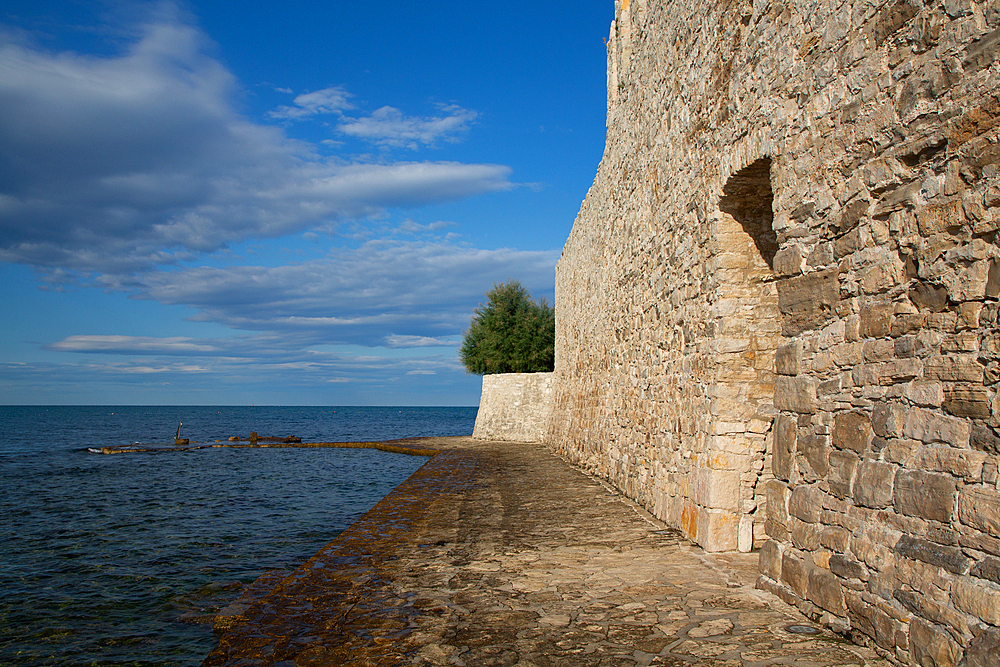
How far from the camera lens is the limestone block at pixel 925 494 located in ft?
8.89

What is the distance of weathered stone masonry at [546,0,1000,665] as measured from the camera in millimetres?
2674

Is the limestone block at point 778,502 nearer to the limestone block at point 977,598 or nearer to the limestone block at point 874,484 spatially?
the limestone block at point 874,484

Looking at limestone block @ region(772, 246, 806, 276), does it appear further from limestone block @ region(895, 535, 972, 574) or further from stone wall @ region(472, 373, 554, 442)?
stone wall @ region(472, 373, 554, 442)

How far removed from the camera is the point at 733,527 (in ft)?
17.8

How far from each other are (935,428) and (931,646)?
894 mm

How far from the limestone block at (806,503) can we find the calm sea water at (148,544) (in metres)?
3.97

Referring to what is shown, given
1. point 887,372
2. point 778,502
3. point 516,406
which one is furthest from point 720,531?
point 516,406

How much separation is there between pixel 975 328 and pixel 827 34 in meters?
1.99

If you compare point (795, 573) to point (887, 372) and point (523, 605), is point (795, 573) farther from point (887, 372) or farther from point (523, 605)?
point (523, 605)

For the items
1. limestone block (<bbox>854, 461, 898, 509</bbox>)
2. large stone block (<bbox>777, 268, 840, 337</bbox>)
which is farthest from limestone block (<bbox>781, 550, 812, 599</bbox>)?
large stone block (<bbox>777, 268, 840, 337</bbox>)

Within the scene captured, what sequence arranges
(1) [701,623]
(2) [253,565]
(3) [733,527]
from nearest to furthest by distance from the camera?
(1) [701,623] < (3) [733,527] < (2) [253,565]

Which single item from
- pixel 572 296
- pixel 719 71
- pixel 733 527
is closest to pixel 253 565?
pixel 733 527

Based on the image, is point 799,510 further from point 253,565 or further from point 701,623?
point 253,565

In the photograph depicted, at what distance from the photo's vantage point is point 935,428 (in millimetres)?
2830
